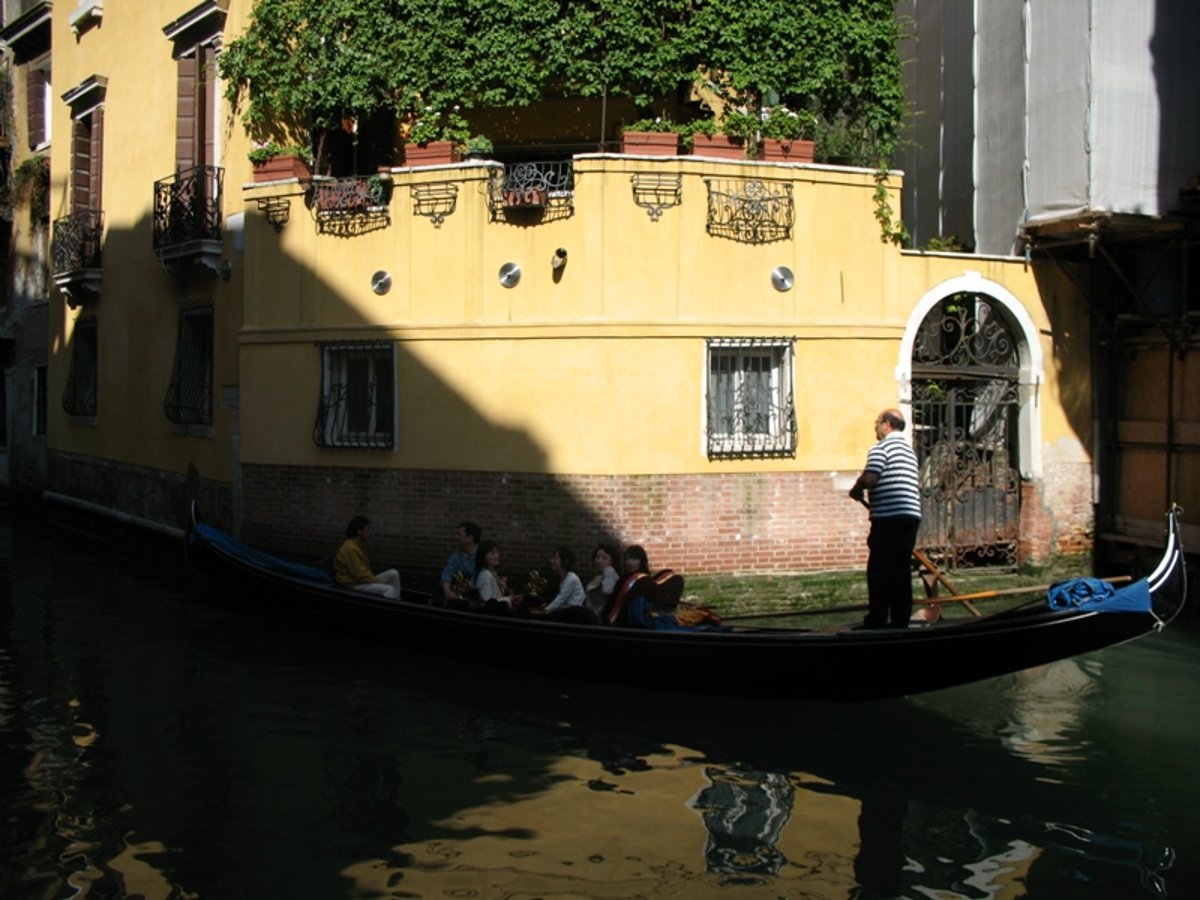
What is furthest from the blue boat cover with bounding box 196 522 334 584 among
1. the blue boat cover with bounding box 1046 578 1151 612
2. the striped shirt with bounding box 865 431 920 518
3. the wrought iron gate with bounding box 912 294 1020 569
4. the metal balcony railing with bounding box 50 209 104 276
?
the metal balcony railing with bounding box 50 209 104 276

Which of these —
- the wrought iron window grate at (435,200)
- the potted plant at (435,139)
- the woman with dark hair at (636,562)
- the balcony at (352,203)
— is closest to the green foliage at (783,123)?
the potted plant at (435,139)

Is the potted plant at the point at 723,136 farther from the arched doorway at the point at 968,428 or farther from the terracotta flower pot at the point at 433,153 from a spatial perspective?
the arched doorway at the point at 968,428

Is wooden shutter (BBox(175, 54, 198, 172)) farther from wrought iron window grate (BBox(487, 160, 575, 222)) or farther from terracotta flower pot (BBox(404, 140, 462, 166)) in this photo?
wrought iron window grate (BBox(487, 160, 575, 222))

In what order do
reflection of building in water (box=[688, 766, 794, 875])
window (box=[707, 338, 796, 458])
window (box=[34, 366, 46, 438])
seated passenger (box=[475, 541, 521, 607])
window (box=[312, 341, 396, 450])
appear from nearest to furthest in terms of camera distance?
reflection of building in water (box=[688, 766, 794, 875]) → seated passenger (box=[475, 541, 521, 607]) → window (box=[707, 338, 796, 458]) → window (box=[312, 341, 396, 450]) → window (box=[34, 366, 46, 438])

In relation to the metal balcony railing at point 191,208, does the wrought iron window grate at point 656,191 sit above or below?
below

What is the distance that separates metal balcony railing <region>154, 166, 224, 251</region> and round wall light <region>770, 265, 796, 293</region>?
5326 millimetres

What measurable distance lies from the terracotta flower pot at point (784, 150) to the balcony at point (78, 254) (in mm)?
8922

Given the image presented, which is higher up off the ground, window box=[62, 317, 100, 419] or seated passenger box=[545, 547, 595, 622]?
window box=[62, 317, 100, 419]

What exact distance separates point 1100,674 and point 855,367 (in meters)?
2.99

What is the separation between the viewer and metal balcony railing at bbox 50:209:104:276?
52.0ft

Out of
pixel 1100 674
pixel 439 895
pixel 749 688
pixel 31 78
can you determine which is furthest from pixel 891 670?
pixel 31 78

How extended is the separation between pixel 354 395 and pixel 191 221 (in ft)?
9.44

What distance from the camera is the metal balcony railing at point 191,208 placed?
491 inches

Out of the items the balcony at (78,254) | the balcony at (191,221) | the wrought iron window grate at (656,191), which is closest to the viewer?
the wrought iron window grate at (656,191)
